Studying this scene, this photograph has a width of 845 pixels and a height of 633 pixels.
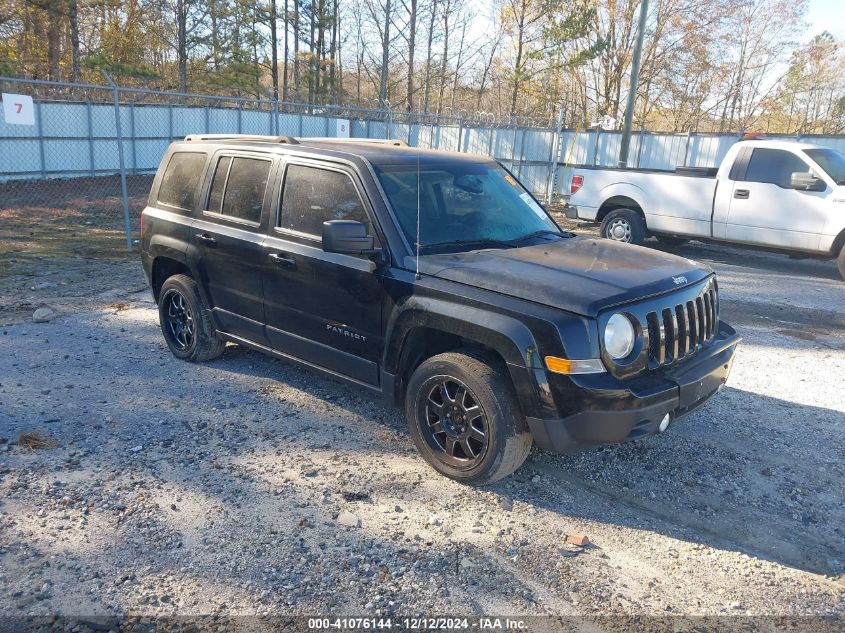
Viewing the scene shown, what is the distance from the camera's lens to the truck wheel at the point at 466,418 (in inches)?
147

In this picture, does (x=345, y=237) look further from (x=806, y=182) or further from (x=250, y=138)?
(x=806, y=182)

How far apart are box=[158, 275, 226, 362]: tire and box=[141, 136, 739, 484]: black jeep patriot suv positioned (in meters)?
0.02

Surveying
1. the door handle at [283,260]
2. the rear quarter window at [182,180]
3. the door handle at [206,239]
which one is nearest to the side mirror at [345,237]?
the door handle at [283,260]

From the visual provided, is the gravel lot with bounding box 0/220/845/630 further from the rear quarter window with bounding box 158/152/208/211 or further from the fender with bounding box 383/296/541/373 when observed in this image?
the rear quarter window with bounding box 158/152/208/211

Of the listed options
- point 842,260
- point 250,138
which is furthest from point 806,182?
point 250,138

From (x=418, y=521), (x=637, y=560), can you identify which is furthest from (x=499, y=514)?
(x=637, y=560)

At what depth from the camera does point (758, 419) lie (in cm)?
518

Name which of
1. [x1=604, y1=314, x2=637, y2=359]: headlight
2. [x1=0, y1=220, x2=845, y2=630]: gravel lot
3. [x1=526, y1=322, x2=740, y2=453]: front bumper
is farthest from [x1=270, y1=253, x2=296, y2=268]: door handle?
[x1=604, y1=314, x2=637, y2=359]: headlight

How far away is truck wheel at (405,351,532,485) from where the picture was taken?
374cm

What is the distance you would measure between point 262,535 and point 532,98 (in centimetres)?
3864

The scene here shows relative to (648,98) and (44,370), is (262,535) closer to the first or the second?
(44,370)

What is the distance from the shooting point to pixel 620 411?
3533 millimetres

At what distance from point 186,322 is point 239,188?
55.8 inches

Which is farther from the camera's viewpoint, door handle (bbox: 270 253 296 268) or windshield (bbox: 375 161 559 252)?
door handle (bbox: 270 253 296 268)
